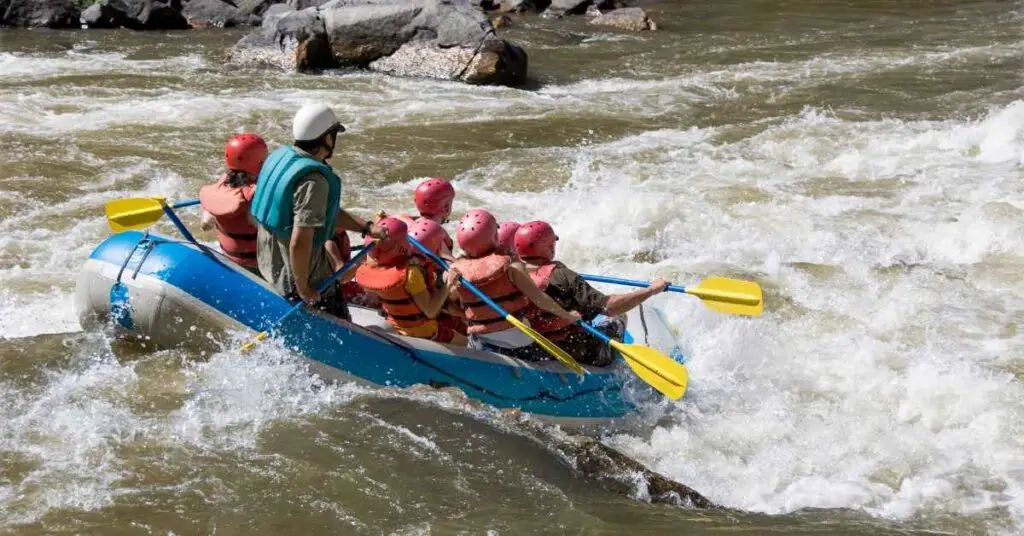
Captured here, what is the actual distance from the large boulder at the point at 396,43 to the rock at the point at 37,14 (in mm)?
4532

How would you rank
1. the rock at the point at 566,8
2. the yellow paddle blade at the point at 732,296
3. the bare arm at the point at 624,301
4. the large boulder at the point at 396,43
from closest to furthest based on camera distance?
the bare arm at the point at 624,301
the yellow paddle blade at the point at 732,296
the large boulder at the point at 396,43
the rock at the point at 566,8

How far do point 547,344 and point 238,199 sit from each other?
1622 mm

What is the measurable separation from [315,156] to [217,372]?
1096 mm

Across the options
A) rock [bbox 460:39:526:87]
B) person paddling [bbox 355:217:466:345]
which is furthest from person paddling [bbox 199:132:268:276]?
rock [bbox 460:39:526:87]

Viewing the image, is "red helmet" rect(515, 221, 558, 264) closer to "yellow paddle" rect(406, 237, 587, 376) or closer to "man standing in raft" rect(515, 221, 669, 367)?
"man standing in raft" rect(515, 221, 669, 367)

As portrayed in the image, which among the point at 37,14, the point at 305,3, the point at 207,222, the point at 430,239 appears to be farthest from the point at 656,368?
the point at 37,14

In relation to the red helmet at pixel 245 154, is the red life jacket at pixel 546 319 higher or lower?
lower

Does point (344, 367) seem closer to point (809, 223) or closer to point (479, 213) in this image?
point (479, 213)

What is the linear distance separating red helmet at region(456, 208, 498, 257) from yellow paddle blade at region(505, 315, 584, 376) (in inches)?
14.0

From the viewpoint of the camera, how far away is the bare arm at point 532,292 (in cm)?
514

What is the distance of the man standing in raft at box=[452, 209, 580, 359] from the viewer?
16.9ft

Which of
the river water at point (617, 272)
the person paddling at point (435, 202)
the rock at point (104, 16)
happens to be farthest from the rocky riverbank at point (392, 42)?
the person paddling at point (435, 202)

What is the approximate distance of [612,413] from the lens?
5777 mm

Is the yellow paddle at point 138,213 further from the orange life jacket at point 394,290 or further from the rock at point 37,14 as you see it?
the rock at point 37,14
